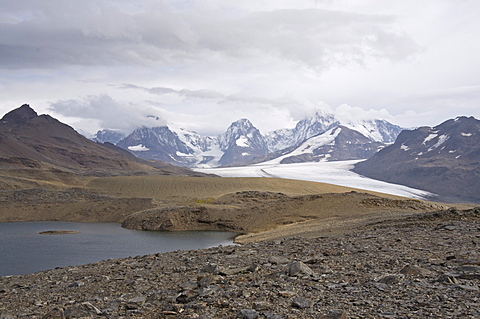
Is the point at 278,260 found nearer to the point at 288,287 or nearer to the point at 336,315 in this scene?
the point at 288,287

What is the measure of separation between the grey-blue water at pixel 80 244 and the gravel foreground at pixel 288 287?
13269 mm

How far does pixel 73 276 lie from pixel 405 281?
13.9 meters

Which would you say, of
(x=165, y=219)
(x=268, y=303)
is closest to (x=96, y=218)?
(x=165, y=219)

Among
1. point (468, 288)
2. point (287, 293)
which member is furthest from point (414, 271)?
point (287, 293)

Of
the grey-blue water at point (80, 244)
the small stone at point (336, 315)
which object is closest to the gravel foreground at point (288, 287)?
the small stone at point (336, 315)

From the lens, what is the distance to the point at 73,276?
63.9 feet

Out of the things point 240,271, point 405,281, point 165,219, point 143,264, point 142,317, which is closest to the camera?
point 142,317

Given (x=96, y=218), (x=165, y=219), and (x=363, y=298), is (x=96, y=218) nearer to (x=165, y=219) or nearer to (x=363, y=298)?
(x=165, y=219)

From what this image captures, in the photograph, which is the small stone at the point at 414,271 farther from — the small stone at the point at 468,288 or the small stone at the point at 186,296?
the small stone at the point at 186,296

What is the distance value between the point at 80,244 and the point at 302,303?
3562 centimetres

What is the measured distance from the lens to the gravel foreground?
990 centimetres

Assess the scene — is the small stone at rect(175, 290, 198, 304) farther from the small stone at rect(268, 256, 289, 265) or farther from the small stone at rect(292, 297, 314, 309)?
the small stone at rect(268, 256, 289, 265)

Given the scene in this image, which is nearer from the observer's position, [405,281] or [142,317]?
[142,317]

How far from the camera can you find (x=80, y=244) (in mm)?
41719
